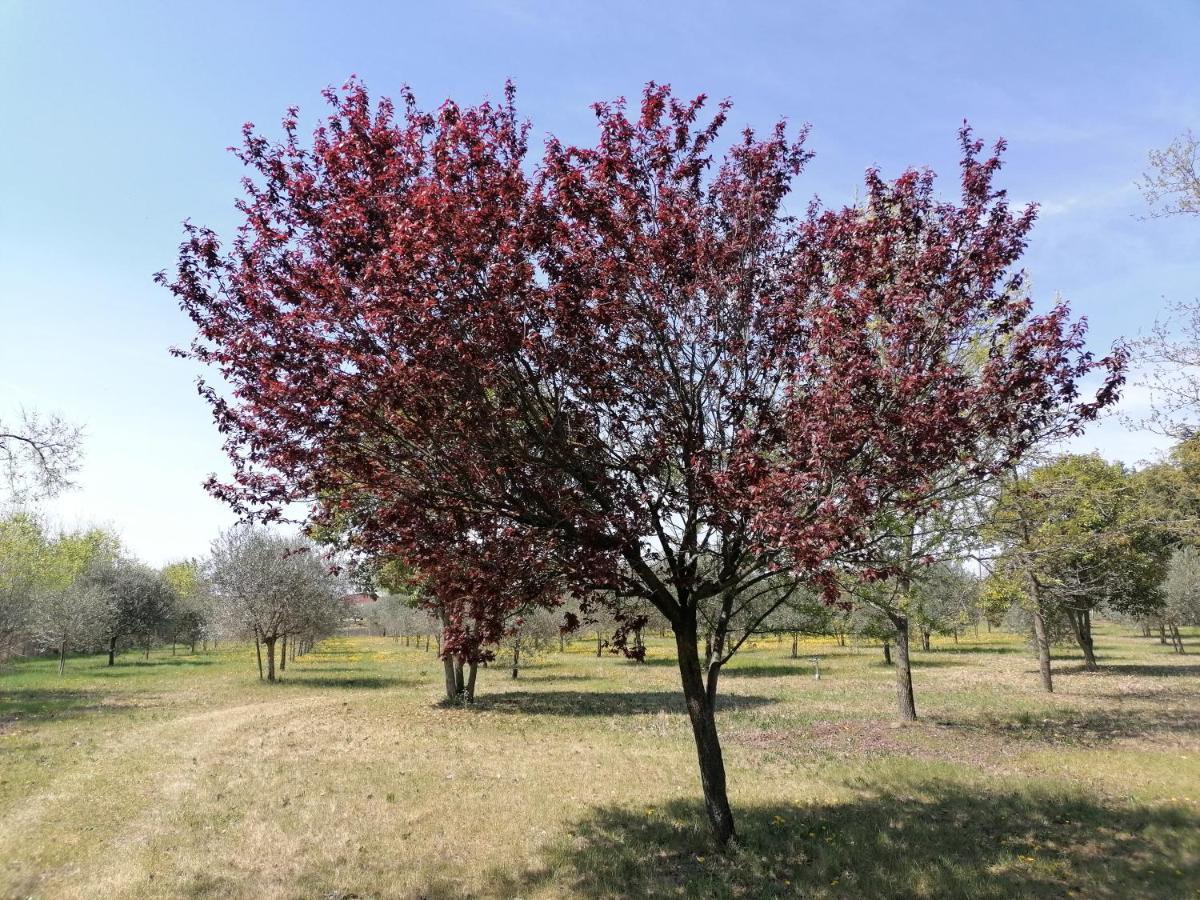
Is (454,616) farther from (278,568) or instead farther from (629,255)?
(278,568)

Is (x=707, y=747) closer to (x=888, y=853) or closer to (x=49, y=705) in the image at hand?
(x=888, y=853)

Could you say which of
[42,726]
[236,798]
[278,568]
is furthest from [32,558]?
[236,798]

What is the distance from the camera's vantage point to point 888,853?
8.54 meters

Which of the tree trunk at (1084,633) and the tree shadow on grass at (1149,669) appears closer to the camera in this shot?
the tree shadow on grass at (1149,669)

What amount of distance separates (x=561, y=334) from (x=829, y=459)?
3.22 metres

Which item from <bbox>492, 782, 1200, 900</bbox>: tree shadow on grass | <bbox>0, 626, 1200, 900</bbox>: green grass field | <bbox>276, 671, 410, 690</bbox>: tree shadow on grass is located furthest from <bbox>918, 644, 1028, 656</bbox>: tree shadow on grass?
<bbox>492, 782, 1200, 900</bbox>: tree shadow on grass

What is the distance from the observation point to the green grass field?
8.04 meters

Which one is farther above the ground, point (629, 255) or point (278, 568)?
point (629, 255)

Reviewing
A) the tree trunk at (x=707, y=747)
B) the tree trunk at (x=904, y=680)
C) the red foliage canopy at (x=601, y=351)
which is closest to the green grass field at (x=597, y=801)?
the tree trunk at (x=707, y=747)

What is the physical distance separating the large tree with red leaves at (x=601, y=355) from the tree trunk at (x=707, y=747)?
12 centimetres

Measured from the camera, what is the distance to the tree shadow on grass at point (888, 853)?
7535mm

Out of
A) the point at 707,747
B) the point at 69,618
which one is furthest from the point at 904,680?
the point at 69,618

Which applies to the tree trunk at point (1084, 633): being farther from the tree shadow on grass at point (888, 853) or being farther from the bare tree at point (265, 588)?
the bare tree at point (265, 588)

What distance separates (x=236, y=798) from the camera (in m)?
12.0
